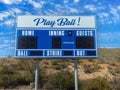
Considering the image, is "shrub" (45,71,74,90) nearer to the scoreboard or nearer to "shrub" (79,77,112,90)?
"shrub" (79,77,112,90)

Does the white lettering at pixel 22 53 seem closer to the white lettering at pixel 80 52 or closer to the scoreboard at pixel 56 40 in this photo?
the scoreboard at pixel 56 40

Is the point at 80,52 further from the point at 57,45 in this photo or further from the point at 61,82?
the point at 61,82

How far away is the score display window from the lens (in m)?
21.5

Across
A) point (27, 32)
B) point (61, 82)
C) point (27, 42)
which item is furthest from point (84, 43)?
point (61, 82)

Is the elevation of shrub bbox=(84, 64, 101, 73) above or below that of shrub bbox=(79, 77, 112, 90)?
above

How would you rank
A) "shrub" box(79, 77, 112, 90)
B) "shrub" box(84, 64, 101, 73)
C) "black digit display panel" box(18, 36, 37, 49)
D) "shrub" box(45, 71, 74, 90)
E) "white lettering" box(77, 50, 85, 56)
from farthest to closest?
"shrub" box(84, 64, 101, 73)
"shrub" box(45, 71, 74, 90)
"shrub" box(79, 77, 112, 90)
"black digit display panel" box(18, 36, 37, 49)
"white lettering" box(77, 50, 85, 56)

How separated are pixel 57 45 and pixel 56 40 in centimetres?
26

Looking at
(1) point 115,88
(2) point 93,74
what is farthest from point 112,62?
(1) point 115,88

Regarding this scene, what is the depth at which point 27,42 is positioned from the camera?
851 inches

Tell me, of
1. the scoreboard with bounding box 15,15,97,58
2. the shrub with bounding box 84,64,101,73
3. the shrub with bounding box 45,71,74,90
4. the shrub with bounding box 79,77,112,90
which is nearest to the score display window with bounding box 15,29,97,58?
the scoreboard with bounding box 15,15,97,58

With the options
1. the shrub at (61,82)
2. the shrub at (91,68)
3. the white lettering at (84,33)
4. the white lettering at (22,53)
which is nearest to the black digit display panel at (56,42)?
the white lettering at (84,33)

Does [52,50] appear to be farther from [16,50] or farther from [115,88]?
[115,88]

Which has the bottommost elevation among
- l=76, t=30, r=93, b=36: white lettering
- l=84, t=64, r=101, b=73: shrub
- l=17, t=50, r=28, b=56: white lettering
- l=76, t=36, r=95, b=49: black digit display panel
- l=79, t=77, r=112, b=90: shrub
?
l=79, t=77, r=112, b=90: shrub

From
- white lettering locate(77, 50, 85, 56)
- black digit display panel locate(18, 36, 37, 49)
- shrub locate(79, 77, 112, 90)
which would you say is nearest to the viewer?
white lettering locate(77, 50, 85, 56)
